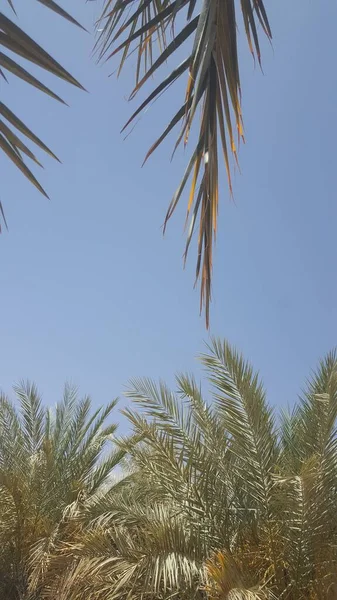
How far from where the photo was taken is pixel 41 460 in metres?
10.2

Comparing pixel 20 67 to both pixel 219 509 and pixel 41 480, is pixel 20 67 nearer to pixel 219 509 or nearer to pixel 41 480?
pixel 219 509

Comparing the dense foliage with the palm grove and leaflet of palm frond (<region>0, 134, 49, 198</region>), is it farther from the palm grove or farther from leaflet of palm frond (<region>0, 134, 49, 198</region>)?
leaflet of palm frond (<region>0, 134, 49, 198</region>)

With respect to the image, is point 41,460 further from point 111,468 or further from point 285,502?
point 285,502

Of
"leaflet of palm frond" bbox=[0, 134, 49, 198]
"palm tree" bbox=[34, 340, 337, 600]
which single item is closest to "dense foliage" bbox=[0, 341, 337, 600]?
"palm tree" bbox=[34, 340, 337, 600]

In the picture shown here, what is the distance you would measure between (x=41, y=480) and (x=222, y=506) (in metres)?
3.87

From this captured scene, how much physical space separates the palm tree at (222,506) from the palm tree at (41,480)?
135 centimetres

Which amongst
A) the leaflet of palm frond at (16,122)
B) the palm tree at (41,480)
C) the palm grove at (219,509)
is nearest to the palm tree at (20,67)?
the leaflet of palm frond at (16,122)

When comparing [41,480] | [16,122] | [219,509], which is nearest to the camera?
[16,122]

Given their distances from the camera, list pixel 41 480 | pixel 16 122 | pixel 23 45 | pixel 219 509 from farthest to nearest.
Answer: pixel 41 480, pixel 219 509, pixel 16 122, pixel 23 45

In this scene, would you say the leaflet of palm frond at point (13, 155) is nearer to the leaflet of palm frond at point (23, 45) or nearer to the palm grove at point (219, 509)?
the leaflet of palm frond at point (23, 45)

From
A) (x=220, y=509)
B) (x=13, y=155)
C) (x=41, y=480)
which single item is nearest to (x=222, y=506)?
(x=220, y=509)

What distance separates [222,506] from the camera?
7.16 m

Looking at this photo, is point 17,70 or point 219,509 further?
point 219,509

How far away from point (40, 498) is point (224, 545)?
13.2 feet
